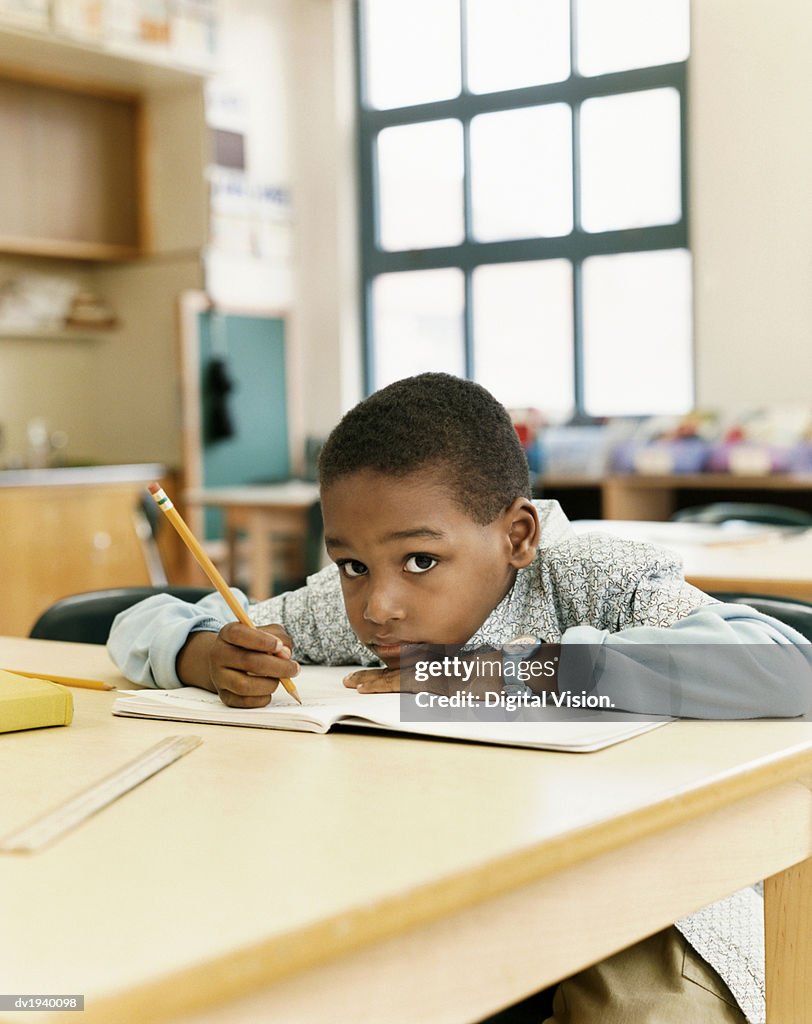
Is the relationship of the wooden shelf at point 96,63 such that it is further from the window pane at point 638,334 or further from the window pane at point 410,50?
the window pane at point 638,334

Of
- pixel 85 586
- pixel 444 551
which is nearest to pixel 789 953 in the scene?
pixel 444 551

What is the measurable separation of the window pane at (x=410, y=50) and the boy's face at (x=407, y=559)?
590cm

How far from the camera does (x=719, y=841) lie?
88 centimetres

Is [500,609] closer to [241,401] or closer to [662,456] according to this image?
[662,456]

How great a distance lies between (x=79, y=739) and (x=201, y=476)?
542 centimetres

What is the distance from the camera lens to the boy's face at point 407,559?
1.15m

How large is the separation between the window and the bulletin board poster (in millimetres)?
641

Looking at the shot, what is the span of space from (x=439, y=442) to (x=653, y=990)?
1.61ft

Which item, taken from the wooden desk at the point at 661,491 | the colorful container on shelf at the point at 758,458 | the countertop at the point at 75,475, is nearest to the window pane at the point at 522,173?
the wooden desk at the point at 661,491

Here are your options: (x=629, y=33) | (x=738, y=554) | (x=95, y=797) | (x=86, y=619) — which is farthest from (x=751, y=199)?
(x=95, y=797)

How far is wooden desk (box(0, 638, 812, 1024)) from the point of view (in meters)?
0.59

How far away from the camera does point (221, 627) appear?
1.30 meters

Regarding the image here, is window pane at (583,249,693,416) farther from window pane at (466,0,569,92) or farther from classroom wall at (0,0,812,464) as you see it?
window pane at (466,0,569,92)

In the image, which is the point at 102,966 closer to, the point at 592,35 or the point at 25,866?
the point at 25,866
